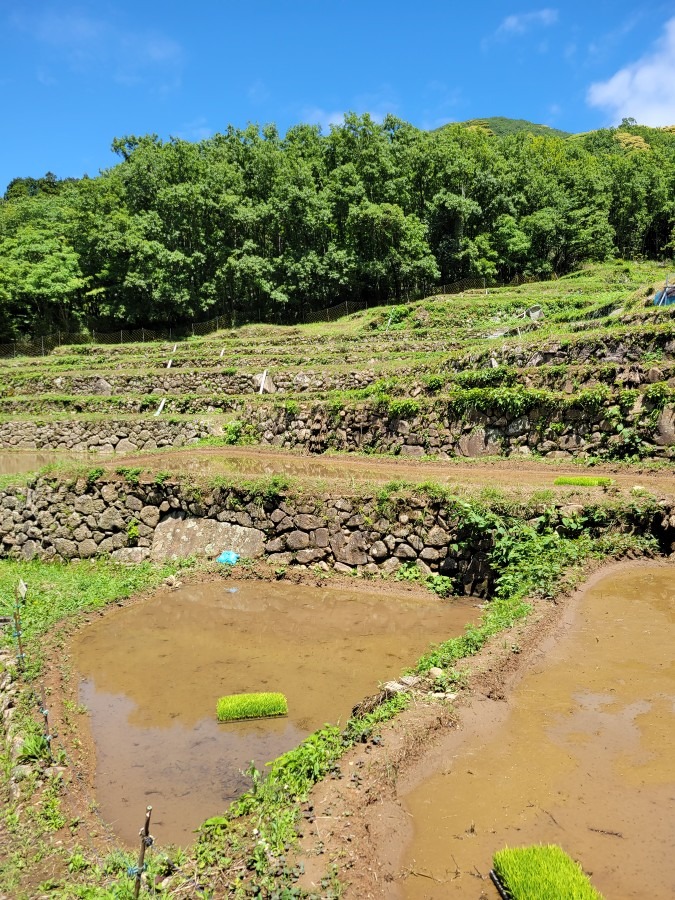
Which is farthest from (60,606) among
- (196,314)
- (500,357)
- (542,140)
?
(542,140)

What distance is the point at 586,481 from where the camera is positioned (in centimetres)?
1398

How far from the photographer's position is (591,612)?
9.56 meters

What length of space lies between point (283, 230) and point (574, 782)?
47407mm

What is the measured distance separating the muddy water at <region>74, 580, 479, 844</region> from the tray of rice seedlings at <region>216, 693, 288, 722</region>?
0.12 m

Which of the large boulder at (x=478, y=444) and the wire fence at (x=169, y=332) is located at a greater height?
the wire fence at (x=169, y=332)

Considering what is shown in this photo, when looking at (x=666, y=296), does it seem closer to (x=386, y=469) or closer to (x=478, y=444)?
(x=478, y=444)

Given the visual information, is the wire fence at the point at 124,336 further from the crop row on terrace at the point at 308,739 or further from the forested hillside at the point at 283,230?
the crop row on terrace at the point at 308,739

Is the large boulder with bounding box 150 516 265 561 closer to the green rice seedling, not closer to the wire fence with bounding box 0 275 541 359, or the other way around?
the green rice seedling

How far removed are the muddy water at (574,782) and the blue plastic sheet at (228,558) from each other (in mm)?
8399

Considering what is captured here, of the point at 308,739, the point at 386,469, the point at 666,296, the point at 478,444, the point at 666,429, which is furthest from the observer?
the point at 666,296

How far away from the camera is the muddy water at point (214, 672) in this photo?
23.4 ft

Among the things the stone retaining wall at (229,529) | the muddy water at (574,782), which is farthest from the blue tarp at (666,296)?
the muddy water at (574,782)

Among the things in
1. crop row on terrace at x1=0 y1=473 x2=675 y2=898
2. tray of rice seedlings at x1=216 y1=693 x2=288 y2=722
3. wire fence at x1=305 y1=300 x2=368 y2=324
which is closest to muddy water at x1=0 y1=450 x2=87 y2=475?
crop row on terrace at x1=0 y1=473 x2=675 y2=898

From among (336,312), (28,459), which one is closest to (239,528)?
(28,459)
